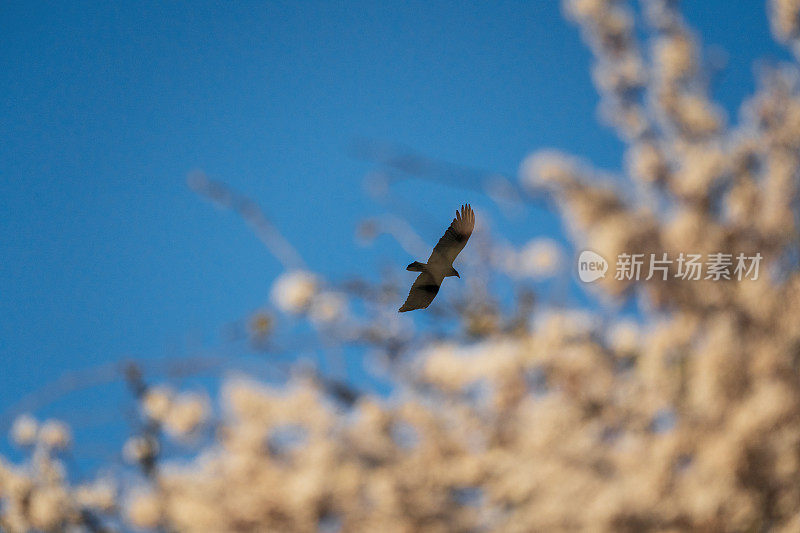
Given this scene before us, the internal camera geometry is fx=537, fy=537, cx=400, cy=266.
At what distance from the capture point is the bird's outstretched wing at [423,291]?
0.50 meters

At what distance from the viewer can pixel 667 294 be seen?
7.30ft

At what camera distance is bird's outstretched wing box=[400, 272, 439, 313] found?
0.50 meters

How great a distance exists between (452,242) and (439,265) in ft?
0.10

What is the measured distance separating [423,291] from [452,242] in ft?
0.21

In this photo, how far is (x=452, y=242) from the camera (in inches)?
21.2

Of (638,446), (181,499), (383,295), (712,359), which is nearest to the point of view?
(712,359)

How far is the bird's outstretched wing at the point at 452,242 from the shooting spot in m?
0.53

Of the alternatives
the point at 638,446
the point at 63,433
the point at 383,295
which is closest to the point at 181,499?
the point at 63,433

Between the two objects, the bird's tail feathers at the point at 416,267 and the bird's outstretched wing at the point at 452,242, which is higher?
the bird's outstretched wing at the point at 452,242

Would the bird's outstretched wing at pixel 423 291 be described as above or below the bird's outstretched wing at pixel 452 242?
below

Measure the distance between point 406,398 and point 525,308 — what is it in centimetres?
93

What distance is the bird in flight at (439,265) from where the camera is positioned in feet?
1.65

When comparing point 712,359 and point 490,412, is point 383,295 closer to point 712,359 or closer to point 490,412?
point 490,412

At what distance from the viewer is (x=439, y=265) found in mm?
523
